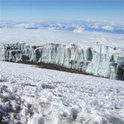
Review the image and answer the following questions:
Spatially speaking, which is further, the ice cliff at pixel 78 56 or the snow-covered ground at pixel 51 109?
the ice cliff at pixel 78 56

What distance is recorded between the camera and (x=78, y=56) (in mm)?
29656

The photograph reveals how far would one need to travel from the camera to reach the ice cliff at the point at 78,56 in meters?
21.6

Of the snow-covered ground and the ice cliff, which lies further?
the ice cliff

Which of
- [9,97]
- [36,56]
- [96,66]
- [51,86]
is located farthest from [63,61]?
[9,97]

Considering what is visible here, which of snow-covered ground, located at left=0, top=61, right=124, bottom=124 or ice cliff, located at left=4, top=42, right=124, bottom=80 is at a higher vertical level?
snow-covered ground, located at left=0, top=61, right=124, bottom=124

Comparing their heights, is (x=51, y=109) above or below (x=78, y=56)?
above

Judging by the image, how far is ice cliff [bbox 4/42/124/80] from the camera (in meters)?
21.6

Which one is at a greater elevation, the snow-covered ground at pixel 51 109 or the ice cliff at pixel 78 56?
the snow-covered ground at pixel 51 109

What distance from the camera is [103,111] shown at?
572 centimetres

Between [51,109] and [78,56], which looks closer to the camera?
[51,109]

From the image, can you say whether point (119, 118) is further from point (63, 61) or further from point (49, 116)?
point (63, 61)

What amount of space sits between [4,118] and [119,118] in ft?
12.2

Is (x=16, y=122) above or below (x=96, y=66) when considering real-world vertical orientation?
above

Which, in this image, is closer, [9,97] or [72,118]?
[72,118]
